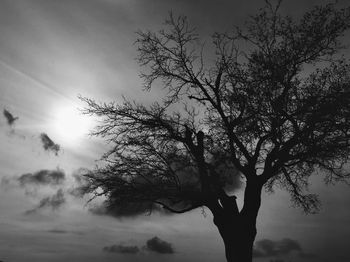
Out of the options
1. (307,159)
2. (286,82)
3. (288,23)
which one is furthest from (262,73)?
(307,159)

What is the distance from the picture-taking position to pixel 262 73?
19.6 metres

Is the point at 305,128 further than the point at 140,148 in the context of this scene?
No

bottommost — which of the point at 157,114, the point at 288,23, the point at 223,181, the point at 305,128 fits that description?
the point at 223,181

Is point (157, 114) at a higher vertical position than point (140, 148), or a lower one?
higher

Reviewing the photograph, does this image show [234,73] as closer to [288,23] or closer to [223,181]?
[288,23]

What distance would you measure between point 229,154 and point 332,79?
5332 millimetres

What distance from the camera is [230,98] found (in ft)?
65.2

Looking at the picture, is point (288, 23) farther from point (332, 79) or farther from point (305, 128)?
point (305, 128)

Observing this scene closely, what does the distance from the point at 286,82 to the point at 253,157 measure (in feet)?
11.3

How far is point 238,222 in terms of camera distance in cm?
1889

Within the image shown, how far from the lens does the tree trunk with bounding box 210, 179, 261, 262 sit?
18688mm

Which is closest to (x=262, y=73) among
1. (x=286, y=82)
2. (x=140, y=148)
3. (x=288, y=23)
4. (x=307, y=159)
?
(x=286, y=82)

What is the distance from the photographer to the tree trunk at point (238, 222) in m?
18.7

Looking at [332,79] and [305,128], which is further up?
[332,79]
